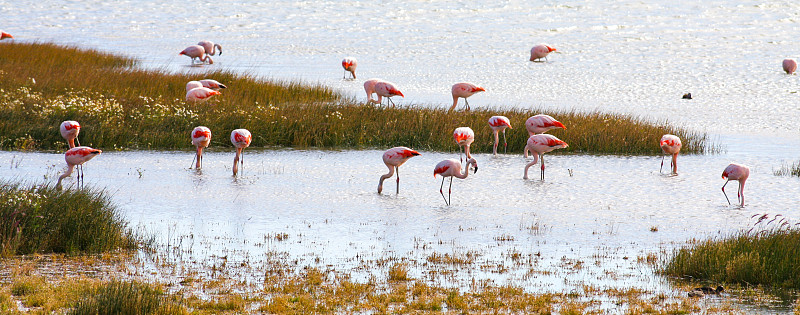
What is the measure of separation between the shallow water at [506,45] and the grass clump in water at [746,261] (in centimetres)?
1095

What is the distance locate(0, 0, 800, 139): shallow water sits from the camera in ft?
74.9

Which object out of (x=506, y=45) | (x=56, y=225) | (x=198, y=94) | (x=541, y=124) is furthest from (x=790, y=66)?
(x=56, y=225)

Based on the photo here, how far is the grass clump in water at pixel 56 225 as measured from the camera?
7.97m

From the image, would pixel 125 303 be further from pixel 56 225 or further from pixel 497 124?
pixel 497 124

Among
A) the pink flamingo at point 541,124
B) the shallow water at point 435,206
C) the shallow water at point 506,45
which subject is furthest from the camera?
the shallow water at point 506,45

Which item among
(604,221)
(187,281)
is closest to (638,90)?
(604,221)

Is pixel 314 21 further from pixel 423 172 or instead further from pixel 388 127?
pixel 423 172

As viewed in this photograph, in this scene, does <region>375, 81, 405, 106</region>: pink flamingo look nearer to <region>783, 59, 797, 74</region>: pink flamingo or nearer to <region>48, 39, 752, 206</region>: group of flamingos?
<region>48, 39, 752, 206</region>: group of flamingos

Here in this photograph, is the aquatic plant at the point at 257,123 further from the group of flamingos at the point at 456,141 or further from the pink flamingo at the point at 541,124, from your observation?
the pink flamingo at the point at 541,124

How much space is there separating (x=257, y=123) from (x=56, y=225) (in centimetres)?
797

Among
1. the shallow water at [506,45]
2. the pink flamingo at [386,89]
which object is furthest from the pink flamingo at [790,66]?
the pink flamingo at [386,89]

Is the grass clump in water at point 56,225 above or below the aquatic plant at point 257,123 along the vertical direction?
below

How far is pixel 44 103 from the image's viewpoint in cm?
1603

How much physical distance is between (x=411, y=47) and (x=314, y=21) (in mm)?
12652
